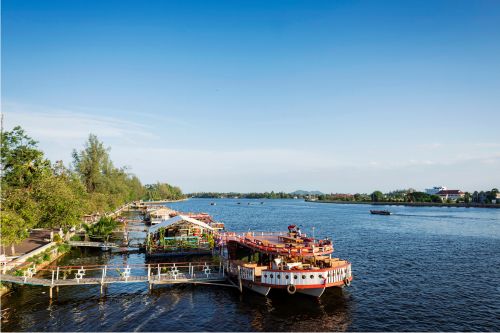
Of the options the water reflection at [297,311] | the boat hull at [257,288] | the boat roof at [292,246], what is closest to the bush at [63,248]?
the boat roof at [292,246]

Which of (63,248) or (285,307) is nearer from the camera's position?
(285,307)

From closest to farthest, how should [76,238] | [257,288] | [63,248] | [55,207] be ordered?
[257,288]
[55,207]
[63,248]
[76,238]

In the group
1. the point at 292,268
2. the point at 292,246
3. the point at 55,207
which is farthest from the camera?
the point at 55,207

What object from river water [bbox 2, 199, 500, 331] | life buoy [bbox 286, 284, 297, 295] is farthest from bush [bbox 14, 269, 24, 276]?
life buoy [bbox 286, 284, 297, 295]

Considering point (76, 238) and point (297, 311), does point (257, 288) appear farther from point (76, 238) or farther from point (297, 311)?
point (76, 238)

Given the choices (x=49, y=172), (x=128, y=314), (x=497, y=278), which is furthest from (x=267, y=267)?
(x=49, y=172)

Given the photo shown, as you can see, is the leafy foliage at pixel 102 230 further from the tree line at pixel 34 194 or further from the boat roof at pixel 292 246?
the boat roof at pixel 292 246

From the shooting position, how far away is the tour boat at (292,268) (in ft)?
108

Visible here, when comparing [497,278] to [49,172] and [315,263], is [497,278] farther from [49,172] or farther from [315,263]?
[49,172]

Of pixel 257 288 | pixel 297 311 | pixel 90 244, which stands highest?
pixel 90 244

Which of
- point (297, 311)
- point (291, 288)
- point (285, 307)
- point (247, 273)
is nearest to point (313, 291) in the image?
point (291, 288)

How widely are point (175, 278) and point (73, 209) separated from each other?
28.5 m

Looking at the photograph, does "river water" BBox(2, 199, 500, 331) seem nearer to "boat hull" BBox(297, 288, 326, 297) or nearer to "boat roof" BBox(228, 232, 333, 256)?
"boat hull" BBox(297, 288, 326, 297)

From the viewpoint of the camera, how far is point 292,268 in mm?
33656
